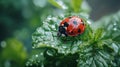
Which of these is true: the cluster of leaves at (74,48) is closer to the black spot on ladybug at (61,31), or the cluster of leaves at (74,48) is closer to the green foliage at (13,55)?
the black spot on ladybug at (61,31)

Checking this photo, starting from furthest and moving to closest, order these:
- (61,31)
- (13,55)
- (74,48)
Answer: (13,55) → (61,31) → (74,48)

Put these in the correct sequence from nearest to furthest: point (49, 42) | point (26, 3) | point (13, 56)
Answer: point (49, 42) → point (13, 56) → point (26, 3)

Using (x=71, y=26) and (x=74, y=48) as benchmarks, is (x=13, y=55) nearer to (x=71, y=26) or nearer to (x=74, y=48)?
(x=71, y=26)

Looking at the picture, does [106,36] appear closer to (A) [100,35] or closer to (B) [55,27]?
(A) [100,35]

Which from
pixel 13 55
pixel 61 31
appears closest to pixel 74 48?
pixel 61 31

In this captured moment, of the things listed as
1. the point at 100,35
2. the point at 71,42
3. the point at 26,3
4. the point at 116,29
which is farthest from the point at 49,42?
the point at 26,3
